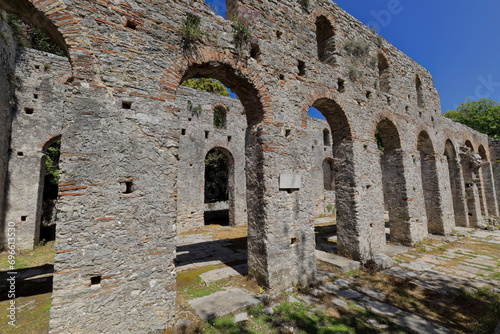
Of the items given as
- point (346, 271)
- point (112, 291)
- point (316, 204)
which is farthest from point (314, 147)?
point (112, 291)

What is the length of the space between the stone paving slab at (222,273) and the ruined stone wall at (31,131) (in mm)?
7285

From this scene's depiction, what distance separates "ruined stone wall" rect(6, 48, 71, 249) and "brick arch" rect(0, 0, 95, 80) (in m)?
6.53

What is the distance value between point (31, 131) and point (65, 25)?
7297mm

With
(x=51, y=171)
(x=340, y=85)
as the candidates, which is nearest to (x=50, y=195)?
(x=51, y=171)

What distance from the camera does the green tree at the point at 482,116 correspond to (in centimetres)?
2280

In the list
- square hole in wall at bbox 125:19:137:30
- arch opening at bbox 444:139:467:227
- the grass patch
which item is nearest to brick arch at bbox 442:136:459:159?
arch opening at bbox 444:139:467:227

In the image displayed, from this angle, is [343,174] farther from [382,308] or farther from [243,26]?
[243,26]

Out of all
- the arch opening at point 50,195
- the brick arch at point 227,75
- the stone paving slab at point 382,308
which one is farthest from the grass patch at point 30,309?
the stone paving slab at point 382,308

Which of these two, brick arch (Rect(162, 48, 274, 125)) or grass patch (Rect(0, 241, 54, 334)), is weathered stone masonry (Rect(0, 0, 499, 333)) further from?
grass patch (Rect(0, 241, 54, 334))

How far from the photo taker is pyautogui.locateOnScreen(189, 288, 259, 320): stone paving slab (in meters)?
3.69

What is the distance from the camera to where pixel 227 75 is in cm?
499

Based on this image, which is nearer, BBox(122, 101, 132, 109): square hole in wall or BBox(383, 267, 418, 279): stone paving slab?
BBox(122, 101, 132, 109): square hole in wall

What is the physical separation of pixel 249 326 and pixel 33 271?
5.95 m

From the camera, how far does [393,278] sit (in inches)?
212
